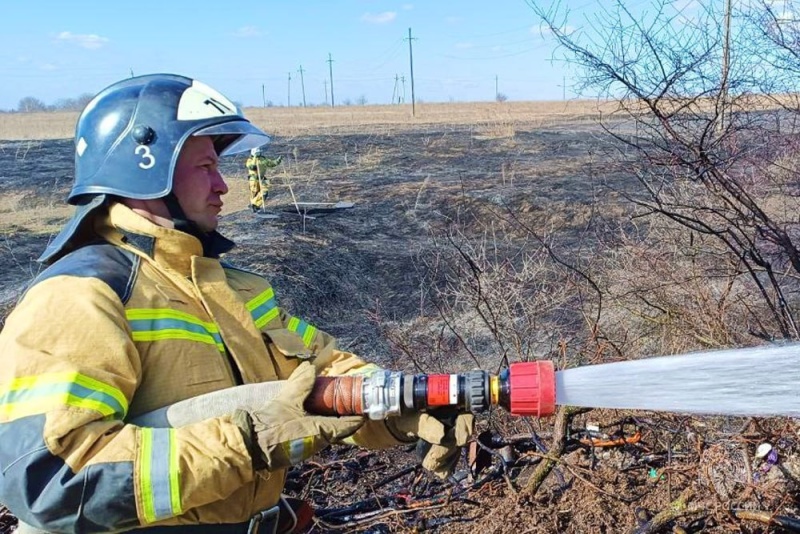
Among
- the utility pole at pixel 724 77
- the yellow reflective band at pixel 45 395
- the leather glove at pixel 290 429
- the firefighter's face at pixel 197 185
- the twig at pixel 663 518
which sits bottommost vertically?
the twig at pixel 663 518

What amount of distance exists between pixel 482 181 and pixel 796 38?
13015 millimetres

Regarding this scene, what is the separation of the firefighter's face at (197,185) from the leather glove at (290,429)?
0.67 m

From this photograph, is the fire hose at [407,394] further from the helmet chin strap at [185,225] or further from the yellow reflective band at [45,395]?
the helmet chin strap at [185,225]

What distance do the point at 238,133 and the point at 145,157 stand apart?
35cm

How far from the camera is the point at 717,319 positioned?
4863 millimetres

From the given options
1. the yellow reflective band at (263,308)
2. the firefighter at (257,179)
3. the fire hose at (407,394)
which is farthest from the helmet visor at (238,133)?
the firefighter at (257,179)

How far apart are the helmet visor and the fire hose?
83 cm

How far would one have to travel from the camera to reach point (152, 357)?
172cm

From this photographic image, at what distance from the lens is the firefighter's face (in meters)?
2.07

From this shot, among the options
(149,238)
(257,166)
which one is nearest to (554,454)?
(149,238)

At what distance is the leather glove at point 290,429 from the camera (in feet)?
5.26

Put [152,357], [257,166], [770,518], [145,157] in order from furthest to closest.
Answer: [257,166] < [770,518] < [145,157] < [152,357]

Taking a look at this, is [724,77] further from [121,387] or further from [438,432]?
[121,387]

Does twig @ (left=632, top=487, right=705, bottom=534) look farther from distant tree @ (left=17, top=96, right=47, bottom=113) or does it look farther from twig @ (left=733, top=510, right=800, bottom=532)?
distant tree @ (left=17, top=96, right=47, bottom=113)
